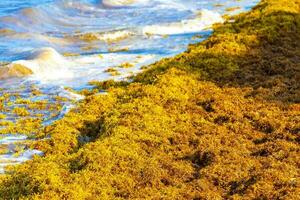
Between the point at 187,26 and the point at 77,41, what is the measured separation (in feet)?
13.6

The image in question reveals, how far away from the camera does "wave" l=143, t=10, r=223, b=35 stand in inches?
741

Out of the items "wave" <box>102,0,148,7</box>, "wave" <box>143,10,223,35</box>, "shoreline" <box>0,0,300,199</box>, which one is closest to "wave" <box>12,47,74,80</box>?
"shoreline" <box>0,0,300,199</box>

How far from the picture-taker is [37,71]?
13.4 m

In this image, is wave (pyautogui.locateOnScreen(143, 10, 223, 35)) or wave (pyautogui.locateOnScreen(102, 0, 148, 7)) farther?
wave (pyautogui.locateOnScreen(102, 0, 148, 7))

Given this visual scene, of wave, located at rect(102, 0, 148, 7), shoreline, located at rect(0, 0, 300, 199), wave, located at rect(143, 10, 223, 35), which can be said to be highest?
wave, located at rect(102, 0, 148, 7)

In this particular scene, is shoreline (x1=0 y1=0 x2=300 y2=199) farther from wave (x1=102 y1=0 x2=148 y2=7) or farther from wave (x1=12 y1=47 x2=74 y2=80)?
wave (x1=102 y1=0 x2=148 y2=7)

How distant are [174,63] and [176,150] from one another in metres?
4.30

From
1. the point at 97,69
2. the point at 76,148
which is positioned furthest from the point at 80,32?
the point at 76,148

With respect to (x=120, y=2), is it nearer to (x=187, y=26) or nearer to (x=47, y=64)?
(x=187, y=26)

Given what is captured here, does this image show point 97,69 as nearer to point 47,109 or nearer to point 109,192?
point 47,109

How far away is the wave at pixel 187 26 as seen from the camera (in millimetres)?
18828

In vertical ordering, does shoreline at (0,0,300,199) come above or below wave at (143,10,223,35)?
below

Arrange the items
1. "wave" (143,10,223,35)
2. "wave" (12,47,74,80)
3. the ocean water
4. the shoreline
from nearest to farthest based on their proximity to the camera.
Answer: the shoreline, the ocean water, "wave" (12,47,74,80), "wave" (143,10,223,35)

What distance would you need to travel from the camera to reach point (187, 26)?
19516 millimetres
